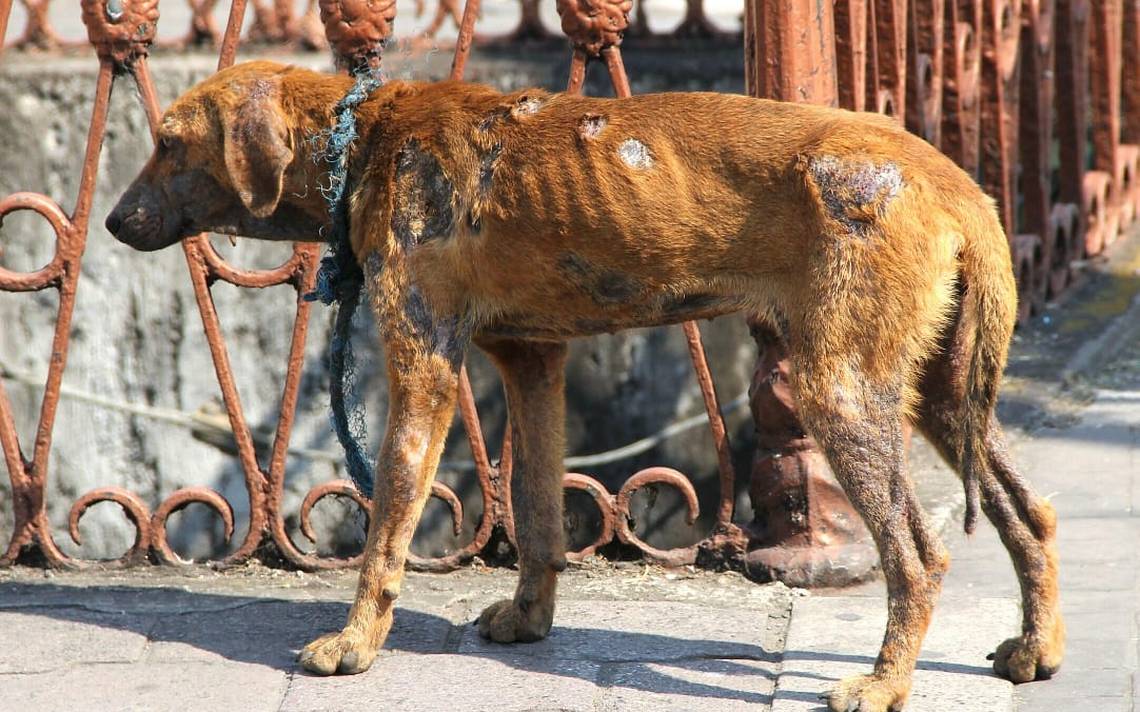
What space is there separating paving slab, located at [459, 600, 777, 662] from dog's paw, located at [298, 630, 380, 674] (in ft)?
1.02

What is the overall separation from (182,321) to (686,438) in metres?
2.52

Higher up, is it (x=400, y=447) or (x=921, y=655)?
(x=400, y=447)

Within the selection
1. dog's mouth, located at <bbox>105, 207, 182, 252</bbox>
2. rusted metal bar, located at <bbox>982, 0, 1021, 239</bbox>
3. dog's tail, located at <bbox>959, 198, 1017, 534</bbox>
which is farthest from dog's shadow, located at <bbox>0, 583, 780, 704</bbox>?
rusted metal bar, located at <bbox>982, 0, 1021, 239</bbox>

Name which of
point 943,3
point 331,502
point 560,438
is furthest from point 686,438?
point 560,438

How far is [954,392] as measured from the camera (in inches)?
149

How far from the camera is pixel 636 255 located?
A: 3.65 m

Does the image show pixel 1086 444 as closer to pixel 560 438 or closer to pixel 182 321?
pixel 560 438

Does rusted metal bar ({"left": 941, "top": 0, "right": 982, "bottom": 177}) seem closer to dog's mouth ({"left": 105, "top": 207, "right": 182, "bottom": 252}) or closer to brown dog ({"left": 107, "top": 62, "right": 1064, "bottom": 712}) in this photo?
brown dog ({"left": 107, "top": 62, "right": 1064, "bottom": 712})

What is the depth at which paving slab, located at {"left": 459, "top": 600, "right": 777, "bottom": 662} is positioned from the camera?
4012 millimetres

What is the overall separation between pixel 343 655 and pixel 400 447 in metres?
0.56

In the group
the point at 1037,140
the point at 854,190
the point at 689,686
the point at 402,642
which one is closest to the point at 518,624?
the point at 402,642

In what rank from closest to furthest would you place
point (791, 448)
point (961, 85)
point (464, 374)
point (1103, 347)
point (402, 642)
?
point (402, 642) < point (464, 374) < point (791, 448) < point (961, 85) < point (1103, 347)

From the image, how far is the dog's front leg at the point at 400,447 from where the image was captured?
3.80 m

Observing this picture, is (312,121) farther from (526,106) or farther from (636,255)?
(636,255)
